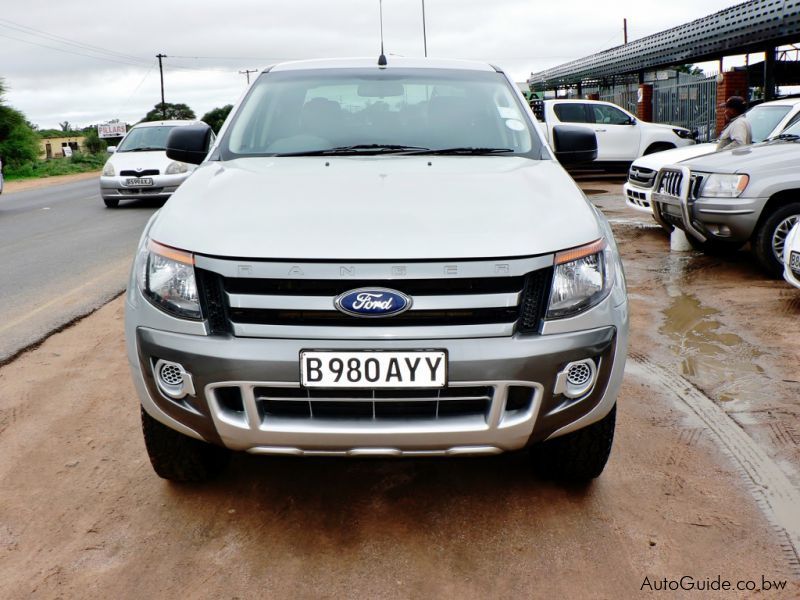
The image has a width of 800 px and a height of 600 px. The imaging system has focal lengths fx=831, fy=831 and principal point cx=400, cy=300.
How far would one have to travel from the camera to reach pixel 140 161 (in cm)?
1530

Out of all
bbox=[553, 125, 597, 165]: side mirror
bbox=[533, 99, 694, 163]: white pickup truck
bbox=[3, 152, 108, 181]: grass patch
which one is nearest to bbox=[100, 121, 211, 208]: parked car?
bbox=[533, 99, 694, 163]: white pickup truck

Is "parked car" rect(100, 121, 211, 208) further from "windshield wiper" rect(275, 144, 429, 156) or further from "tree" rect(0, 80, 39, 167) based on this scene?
"tree" rect(0, 80, 39, 167)

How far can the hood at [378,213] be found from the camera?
2.67 m

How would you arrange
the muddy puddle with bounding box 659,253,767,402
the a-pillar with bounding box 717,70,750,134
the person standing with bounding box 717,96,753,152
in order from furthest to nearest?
Answer: the a-pillar with bounding box 717,70,750,134 < the person standing with bounding box 717,96,753,152 < the muddy puddle with bounding box 659,253,767,402

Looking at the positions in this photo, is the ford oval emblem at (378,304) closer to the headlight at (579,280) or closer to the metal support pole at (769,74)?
the headlight at (579,280)

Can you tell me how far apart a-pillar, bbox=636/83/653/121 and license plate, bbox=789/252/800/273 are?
67.9 ft

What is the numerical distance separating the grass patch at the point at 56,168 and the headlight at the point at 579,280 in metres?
34.0

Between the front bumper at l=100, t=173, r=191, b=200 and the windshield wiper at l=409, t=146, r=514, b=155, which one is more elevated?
the windshield wiper at l=409, t=146, r=514, b=155

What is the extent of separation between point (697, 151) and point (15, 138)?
1211 inches

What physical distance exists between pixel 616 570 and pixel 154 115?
74553 millimetres

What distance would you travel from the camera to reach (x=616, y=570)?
2.71 m

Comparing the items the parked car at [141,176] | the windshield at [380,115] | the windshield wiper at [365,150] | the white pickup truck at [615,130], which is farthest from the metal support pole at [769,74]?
the windshield wiper at [365,150]

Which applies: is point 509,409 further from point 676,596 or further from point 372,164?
point 372,164

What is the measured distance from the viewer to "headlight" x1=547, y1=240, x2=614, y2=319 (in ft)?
8.95
